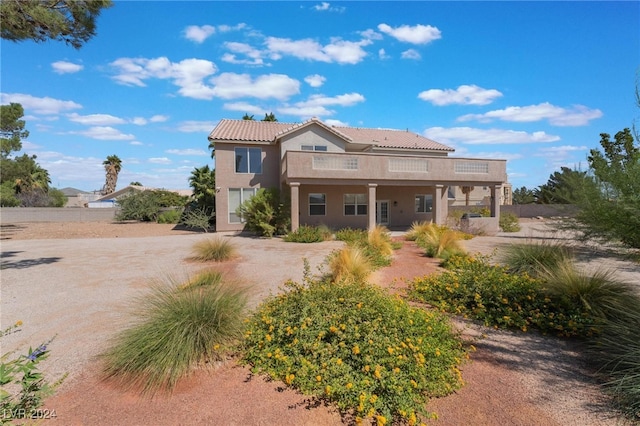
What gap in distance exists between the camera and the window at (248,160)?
2011cm

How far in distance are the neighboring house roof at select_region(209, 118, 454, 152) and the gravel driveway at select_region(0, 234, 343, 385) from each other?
832 cm

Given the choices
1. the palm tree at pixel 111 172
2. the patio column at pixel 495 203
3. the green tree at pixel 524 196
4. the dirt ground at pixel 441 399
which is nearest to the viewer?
the dirt ground at pixel 441 399

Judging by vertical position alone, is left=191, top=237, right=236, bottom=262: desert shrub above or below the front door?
below

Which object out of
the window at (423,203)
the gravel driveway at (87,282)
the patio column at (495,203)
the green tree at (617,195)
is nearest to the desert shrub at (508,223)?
the patio column at (495,203)

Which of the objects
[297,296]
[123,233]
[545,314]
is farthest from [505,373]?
[123,233]

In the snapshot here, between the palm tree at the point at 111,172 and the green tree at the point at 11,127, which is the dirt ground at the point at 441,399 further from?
the palm tree at the point at 111,172

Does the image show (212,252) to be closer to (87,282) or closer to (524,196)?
(87,282)

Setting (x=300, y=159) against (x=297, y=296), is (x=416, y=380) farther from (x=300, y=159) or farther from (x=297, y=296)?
(x=300, y=159)

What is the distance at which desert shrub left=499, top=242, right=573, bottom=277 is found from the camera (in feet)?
24.1

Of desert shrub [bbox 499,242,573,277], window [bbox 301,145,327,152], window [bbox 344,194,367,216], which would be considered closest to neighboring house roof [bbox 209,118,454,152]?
window [bbox 301,145,327,152]

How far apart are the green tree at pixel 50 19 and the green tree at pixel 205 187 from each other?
1466 centimetres

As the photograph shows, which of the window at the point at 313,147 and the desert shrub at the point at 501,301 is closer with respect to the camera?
the desert shrub at the point at 501,301

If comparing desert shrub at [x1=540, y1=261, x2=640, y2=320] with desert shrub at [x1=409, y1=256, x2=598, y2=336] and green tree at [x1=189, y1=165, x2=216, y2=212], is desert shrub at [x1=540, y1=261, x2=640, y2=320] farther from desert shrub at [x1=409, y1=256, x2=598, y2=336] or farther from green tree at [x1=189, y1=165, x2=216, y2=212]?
green tree at [x1=189, y1=165, x2=216, y2=212]

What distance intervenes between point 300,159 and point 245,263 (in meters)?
8.20
